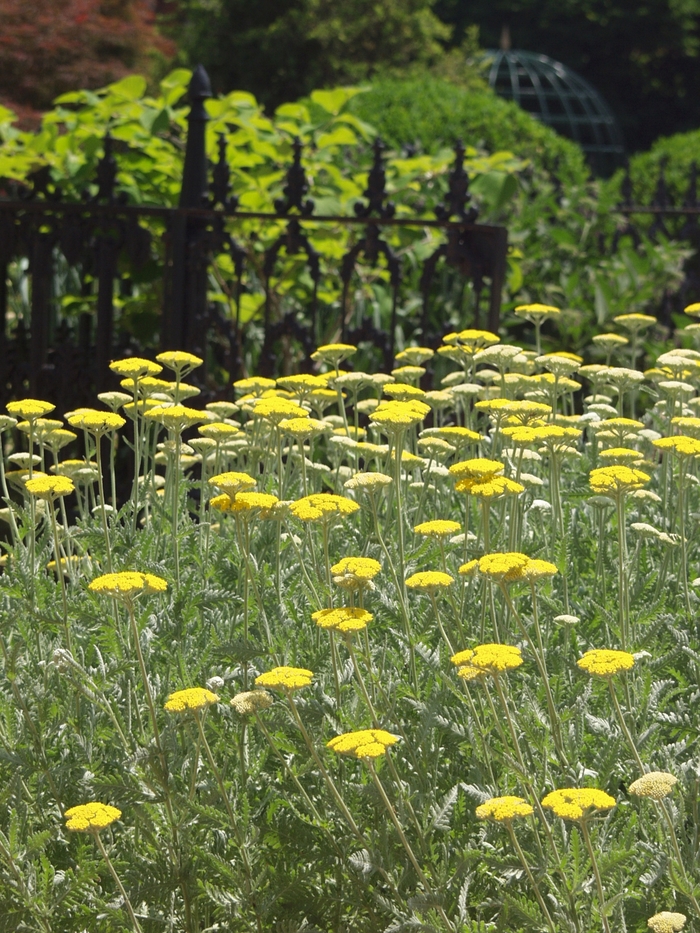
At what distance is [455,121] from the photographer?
10.4 m

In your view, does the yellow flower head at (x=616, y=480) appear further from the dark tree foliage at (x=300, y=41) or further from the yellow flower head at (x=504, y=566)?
the dark tree foliage at (x=300, y=41)

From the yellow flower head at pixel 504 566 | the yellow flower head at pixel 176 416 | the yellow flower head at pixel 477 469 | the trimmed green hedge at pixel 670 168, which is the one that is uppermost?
the trimmed green hedge at pixel 670 168

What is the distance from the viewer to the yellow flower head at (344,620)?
163 cm

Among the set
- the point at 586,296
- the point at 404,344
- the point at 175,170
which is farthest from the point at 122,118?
the point at 586,296

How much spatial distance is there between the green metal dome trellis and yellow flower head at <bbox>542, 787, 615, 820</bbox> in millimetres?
22937

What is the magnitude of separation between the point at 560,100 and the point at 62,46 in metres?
17.9

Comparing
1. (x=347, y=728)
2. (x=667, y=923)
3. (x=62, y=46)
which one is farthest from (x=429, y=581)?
(x=62, y=46)

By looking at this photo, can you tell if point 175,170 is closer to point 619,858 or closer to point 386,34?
point 619,858

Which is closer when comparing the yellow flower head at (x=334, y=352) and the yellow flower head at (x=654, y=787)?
the yellow flower head at (x=654, y=787)

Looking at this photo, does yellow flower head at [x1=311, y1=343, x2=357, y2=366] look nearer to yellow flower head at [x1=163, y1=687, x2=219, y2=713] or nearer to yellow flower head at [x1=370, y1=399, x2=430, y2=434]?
yellow flower head at [x1=370, y1=399, x2=430, y2=434]

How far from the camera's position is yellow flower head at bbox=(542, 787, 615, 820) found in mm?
1399

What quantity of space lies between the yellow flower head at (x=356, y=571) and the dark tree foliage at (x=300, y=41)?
15670 mm

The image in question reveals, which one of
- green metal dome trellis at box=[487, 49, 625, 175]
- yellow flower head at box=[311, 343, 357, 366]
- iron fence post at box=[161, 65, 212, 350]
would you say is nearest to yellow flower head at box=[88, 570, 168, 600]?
yellow flower head at box=[311, 343, 357, 366]

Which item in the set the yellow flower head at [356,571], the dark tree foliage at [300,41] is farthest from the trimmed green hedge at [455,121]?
the yellow flower head at [356,571]
